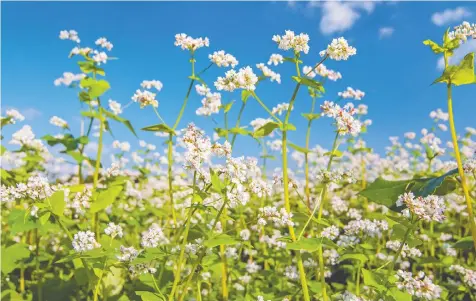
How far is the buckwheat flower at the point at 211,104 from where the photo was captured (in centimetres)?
374

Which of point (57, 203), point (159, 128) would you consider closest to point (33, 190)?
point (57, 203)

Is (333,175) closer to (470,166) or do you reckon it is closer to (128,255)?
(470,166)

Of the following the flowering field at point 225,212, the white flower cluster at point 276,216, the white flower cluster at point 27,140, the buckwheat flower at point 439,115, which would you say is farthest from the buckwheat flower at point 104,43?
the buckwheat flower at point 439,115

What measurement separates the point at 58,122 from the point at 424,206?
156 inches

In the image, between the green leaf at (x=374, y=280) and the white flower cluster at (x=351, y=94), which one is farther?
the white flower cluster at (x=351, y=94)

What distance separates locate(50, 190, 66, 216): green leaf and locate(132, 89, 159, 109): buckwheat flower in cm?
128

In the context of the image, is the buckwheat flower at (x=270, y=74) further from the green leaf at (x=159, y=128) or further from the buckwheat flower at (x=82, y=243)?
the buckwheat flower at (x=82, y=243)

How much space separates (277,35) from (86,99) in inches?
90.2

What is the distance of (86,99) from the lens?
4.42 m

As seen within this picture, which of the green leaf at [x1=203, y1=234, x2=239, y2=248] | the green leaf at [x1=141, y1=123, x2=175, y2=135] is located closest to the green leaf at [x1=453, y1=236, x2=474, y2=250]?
the green leaf at [x1=203, y1=234, x2=239, y2=248]

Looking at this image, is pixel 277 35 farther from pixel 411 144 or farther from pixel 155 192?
pixel 411 144

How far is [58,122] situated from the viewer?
514cm

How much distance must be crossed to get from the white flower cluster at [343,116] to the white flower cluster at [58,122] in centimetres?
327

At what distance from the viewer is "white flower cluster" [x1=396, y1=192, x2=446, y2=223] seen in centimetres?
242
